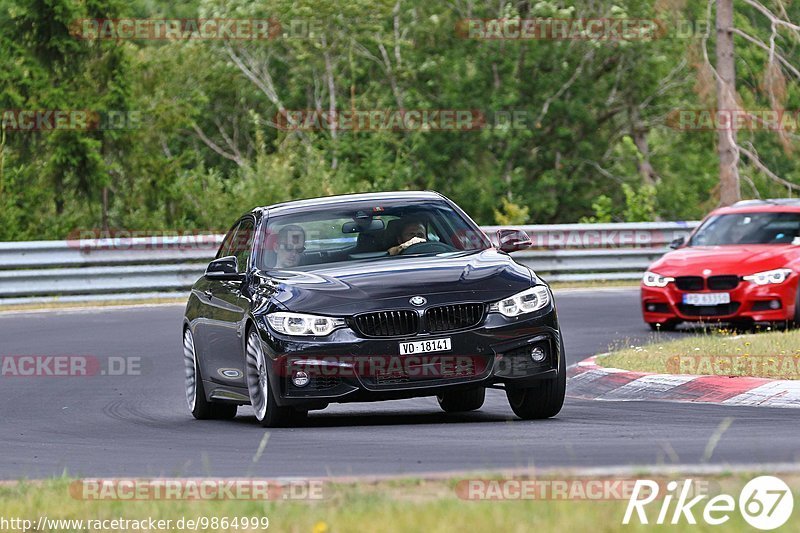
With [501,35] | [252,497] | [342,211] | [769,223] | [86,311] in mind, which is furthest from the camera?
[501,35]

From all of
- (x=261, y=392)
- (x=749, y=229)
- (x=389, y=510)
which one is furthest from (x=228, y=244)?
(x=749, y=229)

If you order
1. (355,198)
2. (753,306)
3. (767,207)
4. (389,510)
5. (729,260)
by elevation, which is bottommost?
(753,306)

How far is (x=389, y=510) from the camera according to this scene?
6.39 m

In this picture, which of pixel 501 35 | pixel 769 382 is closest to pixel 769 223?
pixel 769 382

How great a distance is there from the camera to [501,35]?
45500 millimetres

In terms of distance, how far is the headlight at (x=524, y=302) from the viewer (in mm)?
10711

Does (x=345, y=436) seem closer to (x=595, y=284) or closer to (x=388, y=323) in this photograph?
(x=388, y=323)

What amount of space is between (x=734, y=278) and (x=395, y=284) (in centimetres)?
885

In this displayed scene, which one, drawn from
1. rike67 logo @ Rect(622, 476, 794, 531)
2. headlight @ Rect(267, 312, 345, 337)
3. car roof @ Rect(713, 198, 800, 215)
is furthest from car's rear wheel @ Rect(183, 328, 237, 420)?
car roof @ Rect(713, 198, 800, 215)

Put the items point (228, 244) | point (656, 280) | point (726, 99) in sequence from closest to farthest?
point (228, 244)
point (656, 280)
point (726, 99)

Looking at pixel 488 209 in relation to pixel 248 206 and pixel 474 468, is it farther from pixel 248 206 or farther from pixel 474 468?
pixel 474 468

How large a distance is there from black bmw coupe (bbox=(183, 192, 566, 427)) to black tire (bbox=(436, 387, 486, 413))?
1.03m

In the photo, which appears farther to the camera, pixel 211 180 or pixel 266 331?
pixel 211 180

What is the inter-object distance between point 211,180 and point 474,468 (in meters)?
26.0
